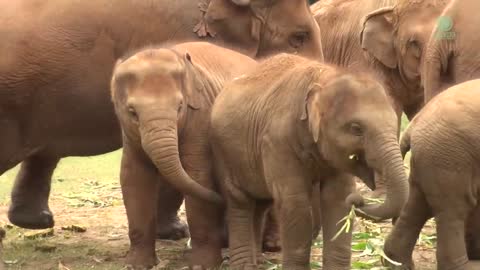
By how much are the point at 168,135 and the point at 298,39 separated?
1.83 m

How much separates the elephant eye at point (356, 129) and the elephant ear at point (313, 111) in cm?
16

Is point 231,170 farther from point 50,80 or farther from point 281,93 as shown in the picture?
Answer: point 50,80

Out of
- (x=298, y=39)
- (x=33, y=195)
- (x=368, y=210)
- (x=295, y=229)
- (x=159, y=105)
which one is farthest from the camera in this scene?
(x=33, y=195)

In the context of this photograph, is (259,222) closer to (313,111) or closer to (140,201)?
(140,201)

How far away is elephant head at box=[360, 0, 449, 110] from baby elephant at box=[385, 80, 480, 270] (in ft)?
10.7

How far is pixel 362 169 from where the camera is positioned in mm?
5480

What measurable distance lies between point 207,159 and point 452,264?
125cm

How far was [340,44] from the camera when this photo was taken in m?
10.8

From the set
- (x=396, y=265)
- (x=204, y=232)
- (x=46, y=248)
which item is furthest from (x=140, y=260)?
(x=396, y=265)

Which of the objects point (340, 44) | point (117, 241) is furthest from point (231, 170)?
point (340, 44)

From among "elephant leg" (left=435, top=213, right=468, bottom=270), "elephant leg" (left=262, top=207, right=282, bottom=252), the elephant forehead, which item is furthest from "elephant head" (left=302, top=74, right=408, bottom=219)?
"elephant leg" (left=262, top=207, right=282, bottom=252)

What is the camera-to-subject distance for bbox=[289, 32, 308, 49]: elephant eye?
7488 mm

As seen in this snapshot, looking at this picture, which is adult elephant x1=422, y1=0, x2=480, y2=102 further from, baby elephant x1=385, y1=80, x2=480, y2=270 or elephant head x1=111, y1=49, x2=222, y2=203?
elephant head x1=111, y1=49, x2=222, y2=203

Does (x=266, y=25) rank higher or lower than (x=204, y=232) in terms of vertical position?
higher
